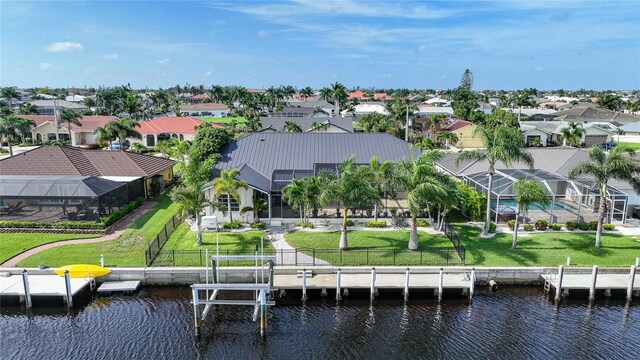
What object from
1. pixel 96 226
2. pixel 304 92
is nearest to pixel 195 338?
pixel 96 226

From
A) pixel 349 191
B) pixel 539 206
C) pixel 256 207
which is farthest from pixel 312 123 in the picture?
pixel 349 191

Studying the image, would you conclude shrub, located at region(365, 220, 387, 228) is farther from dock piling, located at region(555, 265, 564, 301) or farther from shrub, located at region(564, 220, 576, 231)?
shrub, located at region(564, 220, 576, 231)

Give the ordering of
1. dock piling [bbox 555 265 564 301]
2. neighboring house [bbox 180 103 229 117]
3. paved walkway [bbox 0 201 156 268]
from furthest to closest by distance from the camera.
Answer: neighboring house [bbox 180 103 229 117]
paved walkway [bbox 0 201 156 268]
dock piling [bbox 555 265 564 301]

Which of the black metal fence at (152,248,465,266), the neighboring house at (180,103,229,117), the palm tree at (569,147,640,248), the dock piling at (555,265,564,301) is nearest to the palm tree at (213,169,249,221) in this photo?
the black metal fence at (152,248,465,266)

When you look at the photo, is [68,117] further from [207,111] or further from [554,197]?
[554,197]

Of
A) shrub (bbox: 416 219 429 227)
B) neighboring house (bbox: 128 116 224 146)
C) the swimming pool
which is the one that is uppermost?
neighboring house (bbox: 128 116 224 146)

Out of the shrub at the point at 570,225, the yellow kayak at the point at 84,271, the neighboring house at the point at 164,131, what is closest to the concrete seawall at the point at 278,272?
the yellow kayak at the point at 84,271
